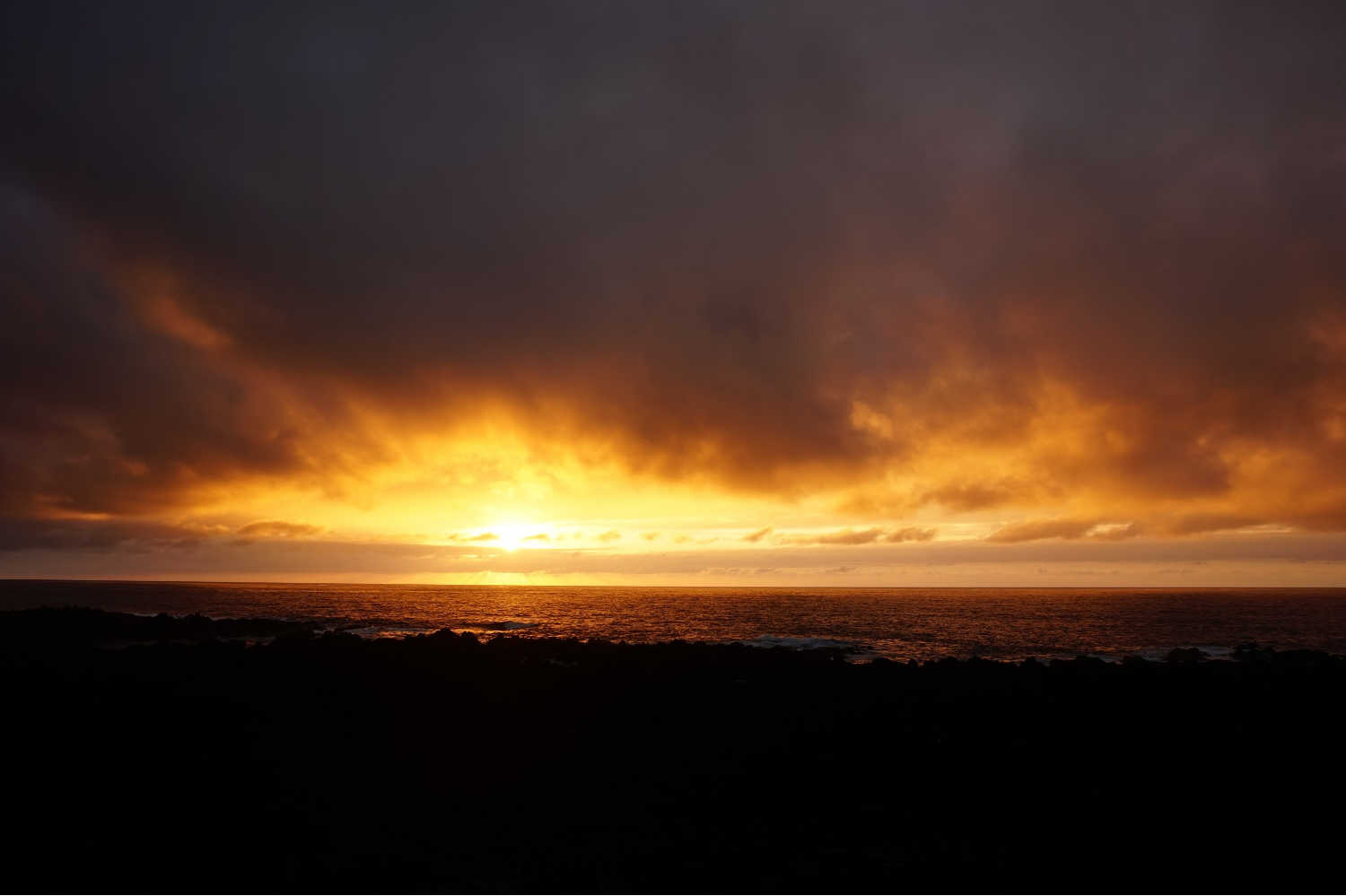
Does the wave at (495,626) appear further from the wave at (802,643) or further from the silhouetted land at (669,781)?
the silhouetted land at (669,781)

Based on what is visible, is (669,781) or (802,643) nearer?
(669,781)

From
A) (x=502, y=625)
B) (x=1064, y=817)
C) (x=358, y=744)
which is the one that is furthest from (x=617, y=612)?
(x=1064, y=817)

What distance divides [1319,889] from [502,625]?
6399 cm

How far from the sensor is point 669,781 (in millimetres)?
13484

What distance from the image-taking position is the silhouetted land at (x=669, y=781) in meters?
9.56

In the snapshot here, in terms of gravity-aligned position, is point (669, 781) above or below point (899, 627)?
above

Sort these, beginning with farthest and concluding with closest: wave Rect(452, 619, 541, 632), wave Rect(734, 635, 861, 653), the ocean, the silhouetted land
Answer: wave Rect(452, 619, 541, 632)
the ocean
wave Rect(734, 635, 861, 653)
the silhouetted land

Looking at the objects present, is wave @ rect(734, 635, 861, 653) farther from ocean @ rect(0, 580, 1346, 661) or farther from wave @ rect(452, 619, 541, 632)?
wave @ rect(452, 619, 541, 632)

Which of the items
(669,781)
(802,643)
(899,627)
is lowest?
(899,627)

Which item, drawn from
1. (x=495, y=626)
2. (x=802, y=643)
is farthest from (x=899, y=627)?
(x=495, y=626)

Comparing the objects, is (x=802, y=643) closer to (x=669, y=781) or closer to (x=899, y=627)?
(x=899, y=627)

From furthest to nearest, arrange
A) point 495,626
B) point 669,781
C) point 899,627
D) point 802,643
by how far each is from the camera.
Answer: point 495,626 → point 899,627 → point 802,643 → point 669,781

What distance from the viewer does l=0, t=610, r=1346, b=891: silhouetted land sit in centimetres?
956

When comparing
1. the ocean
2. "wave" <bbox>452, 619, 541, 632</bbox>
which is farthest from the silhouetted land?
"wave" <bbox>452, 619, 541, 632</bbox>
